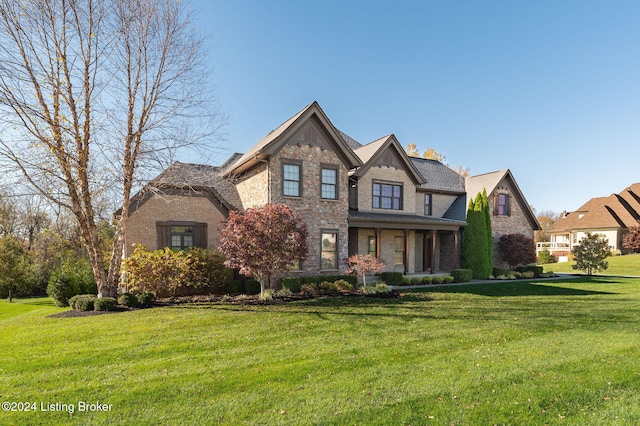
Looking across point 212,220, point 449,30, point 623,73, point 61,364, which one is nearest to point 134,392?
point 61,364

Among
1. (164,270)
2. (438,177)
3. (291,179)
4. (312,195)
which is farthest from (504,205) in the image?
(164,270)

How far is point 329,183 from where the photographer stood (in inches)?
690

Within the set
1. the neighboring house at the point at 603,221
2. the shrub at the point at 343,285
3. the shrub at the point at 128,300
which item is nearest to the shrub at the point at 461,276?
the shrub at the point at 343,285

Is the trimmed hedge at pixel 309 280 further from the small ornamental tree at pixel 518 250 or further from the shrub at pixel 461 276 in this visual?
the small ornamental tree at pixel 518 250

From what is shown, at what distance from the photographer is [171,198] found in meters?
16.2

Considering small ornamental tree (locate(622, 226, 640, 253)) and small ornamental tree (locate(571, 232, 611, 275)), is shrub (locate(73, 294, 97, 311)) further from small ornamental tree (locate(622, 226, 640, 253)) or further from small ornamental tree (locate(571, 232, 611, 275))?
small ornamental tree (locate(622, 226, 640, 253))

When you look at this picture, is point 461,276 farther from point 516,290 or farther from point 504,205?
point 504,205

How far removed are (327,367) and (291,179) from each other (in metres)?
11.3

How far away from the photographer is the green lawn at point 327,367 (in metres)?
4.63

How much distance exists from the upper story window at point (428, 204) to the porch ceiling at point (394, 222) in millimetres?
2513

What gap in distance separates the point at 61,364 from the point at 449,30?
65.9ft

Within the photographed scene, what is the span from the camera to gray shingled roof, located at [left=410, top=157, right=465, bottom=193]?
81.0ft

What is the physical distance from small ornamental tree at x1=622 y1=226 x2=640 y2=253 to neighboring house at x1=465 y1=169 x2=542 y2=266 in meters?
17.7

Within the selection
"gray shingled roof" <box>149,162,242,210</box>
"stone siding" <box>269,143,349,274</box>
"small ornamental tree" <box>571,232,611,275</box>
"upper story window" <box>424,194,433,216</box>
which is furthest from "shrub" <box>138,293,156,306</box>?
"small ornamental tree" <box>571,232,611,275</box>
